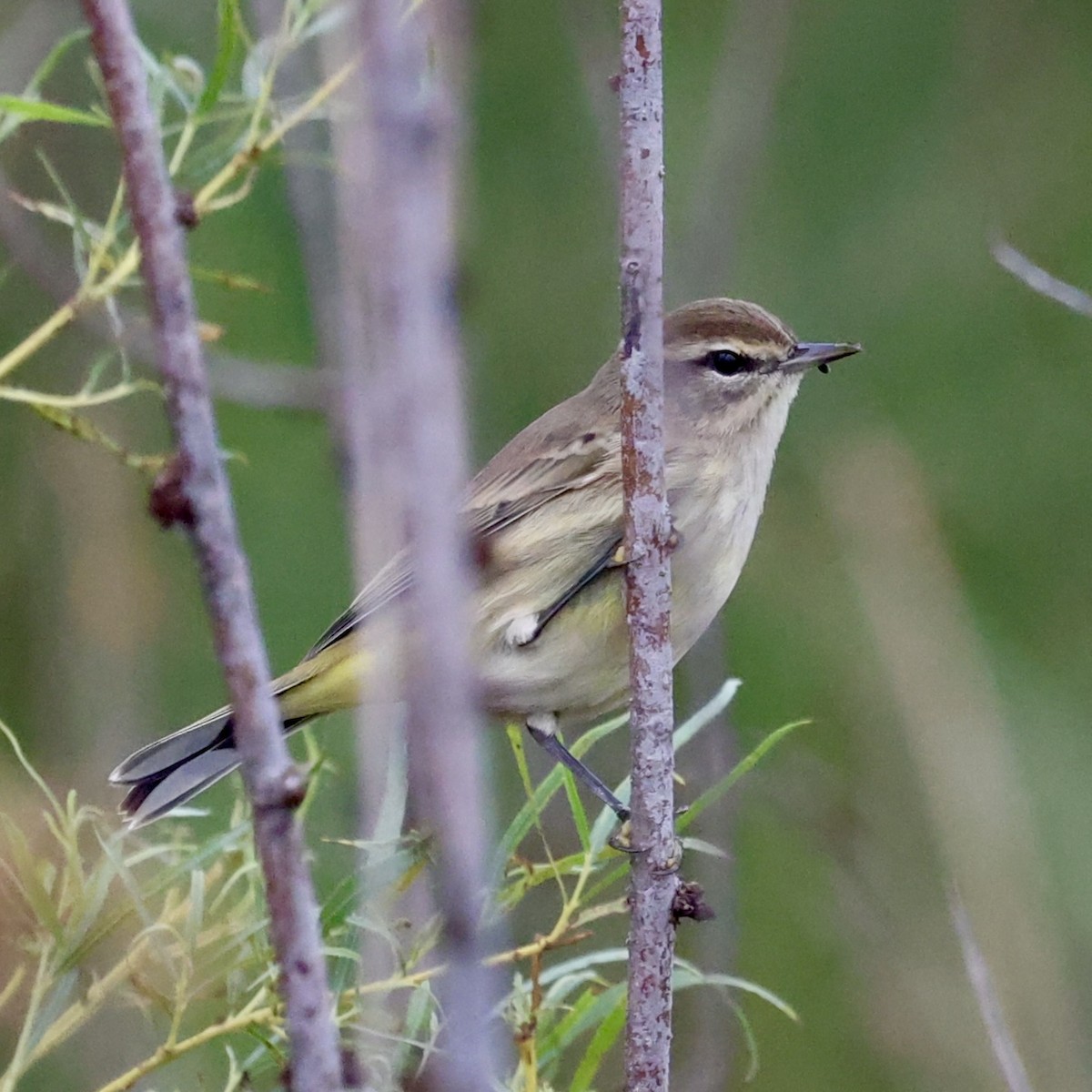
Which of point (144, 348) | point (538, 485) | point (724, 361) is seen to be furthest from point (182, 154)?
point (724, 361)

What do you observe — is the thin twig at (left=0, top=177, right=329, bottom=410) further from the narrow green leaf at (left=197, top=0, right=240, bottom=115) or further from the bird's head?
the bird's head

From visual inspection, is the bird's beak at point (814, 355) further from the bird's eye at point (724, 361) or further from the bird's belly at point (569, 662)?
the bird's belly at point (569, 662)

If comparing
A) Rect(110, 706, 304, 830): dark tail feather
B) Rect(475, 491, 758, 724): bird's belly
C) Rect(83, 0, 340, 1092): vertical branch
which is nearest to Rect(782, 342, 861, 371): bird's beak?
Rect(475, 491, 758, 724): bird's belly

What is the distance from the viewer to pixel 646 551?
7.37 ft

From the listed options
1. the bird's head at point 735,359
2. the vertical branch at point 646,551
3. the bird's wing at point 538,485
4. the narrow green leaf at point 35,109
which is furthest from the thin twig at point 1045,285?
the narrow green leaf at point 35,109

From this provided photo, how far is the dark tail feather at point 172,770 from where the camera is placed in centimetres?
308

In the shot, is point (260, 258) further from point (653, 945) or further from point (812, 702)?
point (653, 945)

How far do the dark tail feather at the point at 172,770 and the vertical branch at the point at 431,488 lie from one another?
198cm

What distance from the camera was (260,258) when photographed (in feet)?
17.5

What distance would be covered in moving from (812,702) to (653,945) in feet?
12.5

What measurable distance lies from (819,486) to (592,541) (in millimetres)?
1899

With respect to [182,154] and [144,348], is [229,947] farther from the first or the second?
[144,348]

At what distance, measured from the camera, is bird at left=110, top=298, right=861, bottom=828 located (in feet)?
12.0

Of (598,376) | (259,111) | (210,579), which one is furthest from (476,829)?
(598,376)
